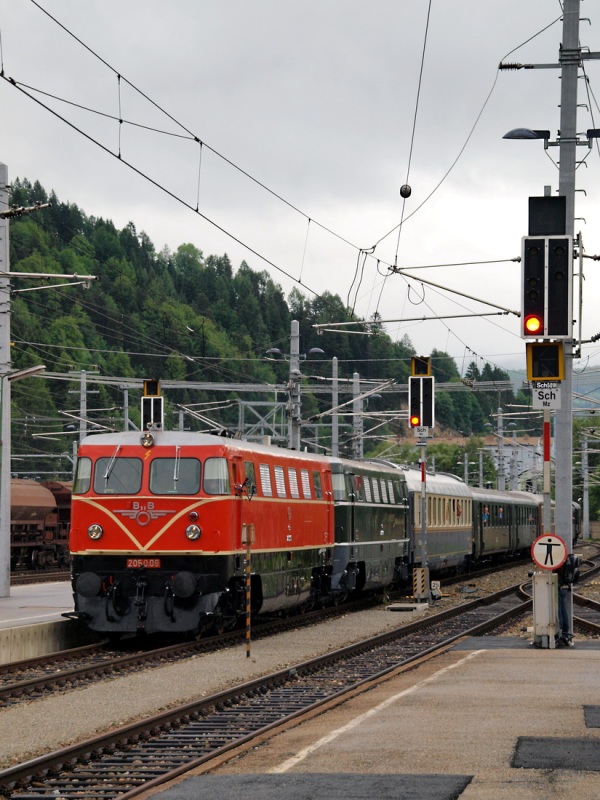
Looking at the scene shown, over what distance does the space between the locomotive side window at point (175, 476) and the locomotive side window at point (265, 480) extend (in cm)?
204

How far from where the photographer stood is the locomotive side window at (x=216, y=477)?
2219cm

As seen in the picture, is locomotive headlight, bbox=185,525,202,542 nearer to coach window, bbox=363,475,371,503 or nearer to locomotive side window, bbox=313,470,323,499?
locomotive side window, bbox=313,470,323,499

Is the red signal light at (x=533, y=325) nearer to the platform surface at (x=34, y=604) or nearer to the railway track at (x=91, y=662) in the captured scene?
the railway track at (x=91, y=662)

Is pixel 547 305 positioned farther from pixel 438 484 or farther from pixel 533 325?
pixel 438 484

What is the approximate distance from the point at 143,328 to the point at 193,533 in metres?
114

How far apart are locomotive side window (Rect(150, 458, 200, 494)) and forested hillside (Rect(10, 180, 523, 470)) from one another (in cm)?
7686

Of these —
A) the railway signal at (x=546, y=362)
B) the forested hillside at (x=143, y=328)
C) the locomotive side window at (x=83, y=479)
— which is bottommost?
the locomotive side window at (x=83, y=479)

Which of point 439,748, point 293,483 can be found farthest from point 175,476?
point 439,748

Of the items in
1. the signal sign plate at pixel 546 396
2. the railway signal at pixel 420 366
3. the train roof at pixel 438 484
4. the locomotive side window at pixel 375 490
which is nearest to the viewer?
the signal sign plate at pixel 546 396

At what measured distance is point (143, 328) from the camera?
135m

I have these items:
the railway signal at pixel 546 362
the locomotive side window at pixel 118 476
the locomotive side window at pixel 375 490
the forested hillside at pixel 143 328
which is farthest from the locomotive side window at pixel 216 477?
the forested hillside at pixel 143 328

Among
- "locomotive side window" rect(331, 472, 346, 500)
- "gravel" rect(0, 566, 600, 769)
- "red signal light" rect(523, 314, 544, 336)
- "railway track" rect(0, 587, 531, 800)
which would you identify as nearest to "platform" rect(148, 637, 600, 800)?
"railway track" rect(0, 587, 531, 800)

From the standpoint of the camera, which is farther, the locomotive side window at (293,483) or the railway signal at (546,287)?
the locomotive side window at (293,483)

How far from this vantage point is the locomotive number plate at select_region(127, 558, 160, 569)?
21.9 metres
